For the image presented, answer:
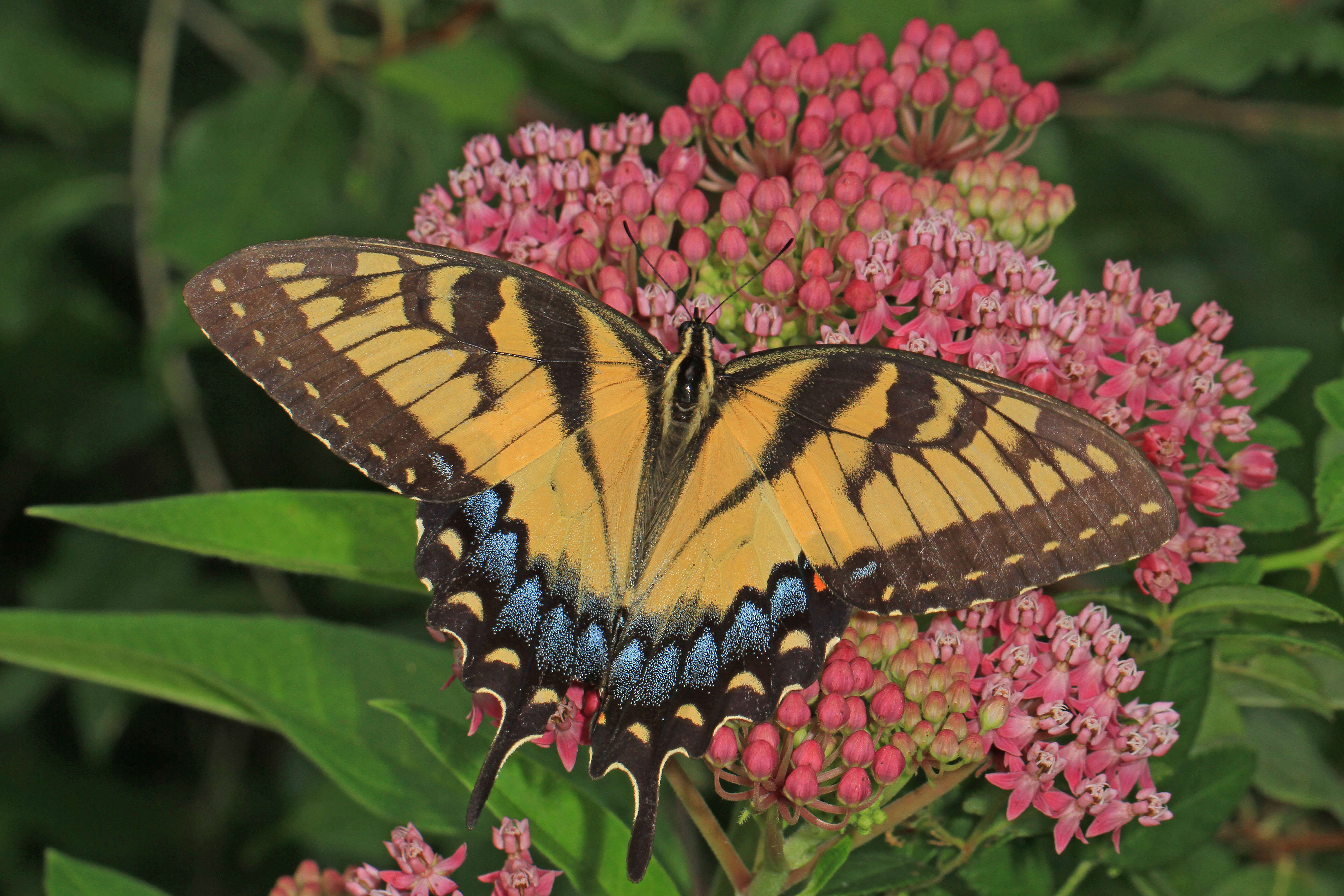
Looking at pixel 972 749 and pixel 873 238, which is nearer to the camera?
pixel 972 749

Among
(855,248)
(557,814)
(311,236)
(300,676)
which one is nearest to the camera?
(557,814)

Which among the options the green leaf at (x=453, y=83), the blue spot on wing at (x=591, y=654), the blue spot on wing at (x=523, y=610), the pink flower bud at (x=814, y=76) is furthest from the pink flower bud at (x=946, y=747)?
the green leaf at (x=453, y=83)

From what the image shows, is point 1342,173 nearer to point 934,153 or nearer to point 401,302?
point 934,153

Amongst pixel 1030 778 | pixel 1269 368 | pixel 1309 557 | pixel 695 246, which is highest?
pixel 695 246

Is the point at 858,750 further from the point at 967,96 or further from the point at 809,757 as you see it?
the point at 967,96

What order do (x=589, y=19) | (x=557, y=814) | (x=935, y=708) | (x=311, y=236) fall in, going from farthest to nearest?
(x=311, y=236) → (x=589, y=19) → (x=557, y=814) → (x=935, y=708)

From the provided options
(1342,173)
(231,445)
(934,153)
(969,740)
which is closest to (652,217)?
(934,153)

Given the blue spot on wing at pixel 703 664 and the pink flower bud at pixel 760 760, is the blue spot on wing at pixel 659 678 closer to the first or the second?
the blue spot on wing at pixel 703 664

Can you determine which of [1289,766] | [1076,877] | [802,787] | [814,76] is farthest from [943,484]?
[1289,766]
